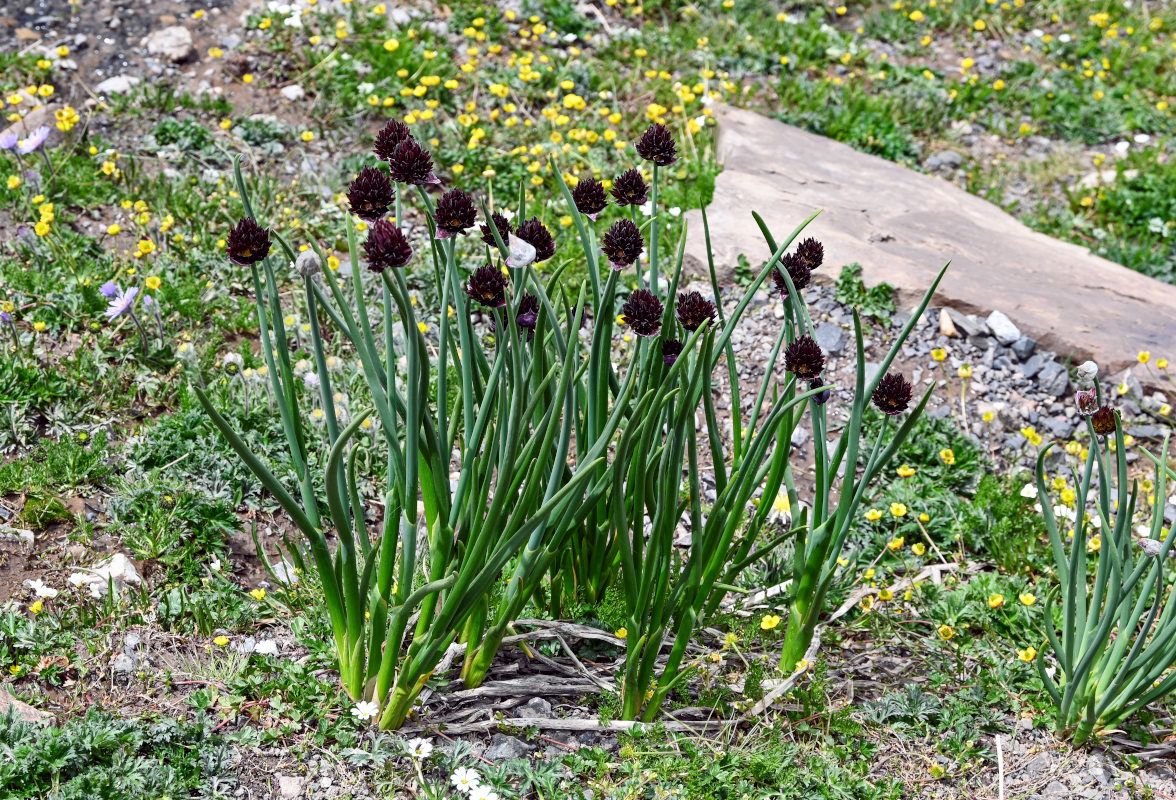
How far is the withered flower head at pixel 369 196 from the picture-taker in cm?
176

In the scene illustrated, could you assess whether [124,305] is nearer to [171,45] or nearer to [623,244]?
[623,244]

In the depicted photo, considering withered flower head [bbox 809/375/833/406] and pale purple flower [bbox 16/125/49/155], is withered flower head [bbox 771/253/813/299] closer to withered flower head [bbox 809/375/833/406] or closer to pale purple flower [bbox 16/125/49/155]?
withered flower head [bbox 809/375/833/406]

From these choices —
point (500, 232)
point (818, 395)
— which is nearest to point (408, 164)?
point (500, 232)

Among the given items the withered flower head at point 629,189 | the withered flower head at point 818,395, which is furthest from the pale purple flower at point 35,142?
the withered flower head at point 818,395

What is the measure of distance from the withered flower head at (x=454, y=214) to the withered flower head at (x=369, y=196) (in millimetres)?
133

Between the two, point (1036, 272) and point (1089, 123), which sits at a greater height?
point (1089, 123)

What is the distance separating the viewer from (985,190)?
5.52 metres

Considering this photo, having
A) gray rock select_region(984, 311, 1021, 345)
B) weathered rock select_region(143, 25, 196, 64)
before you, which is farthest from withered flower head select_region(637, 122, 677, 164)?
weathered rock select_region(143, 25, 196, 64)

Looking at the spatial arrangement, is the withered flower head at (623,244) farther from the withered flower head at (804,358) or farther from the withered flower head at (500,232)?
the withered flower head at (804,358)

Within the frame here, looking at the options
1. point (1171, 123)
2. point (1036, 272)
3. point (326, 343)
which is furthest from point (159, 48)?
point (1171, 123)

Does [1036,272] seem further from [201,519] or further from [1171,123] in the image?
[201,519]

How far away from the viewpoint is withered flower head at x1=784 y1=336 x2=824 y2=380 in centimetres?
199

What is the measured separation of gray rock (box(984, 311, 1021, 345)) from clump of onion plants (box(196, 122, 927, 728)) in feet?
6.69

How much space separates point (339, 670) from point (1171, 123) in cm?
591
